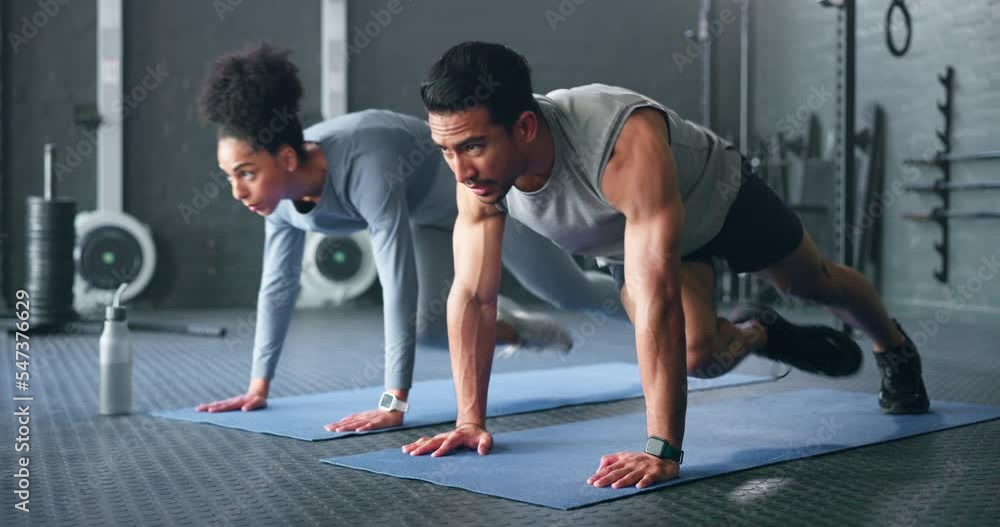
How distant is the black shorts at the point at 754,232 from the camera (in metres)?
2.29

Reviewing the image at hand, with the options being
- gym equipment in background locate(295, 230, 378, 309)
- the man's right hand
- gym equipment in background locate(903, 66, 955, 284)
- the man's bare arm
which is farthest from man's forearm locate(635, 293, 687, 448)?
gym equipment in background locate(295, 230, 378, 309)

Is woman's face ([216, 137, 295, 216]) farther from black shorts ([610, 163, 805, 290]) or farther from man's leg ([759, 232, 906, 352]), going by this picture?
man's leg ([759, 232, 906, 352])

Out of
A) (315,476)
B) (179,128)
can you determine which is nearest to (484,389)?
(315,476)

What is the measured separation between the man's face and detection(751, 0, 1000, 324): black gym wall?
4.02 metres

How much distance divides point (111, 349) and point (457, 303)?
3.56 ft

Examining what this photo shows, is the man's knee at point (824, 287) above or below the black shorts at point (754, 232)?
below

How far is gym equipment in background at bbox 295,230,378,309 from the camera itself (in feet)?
20.9

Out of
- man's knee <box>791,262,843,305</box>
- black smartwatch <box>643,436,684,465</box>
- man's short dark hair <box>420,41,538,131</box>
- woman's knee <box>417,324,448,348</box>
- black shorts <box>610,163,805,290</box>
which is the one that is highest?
man's short dark hair <box>420,41,538,131</box>

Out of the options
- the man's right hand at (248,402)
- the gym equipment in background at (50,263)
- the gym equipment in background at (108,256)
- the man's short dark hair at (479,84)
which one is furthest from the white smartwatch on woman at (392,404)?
the gym equipment in background at (108,256)

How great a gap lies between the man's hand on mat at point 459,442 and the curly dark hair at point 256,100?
75 cm

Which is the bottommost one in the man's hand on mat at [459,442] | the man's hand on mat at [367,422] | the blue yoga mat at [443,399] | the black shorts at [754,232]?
the blue yoga mat at [443,399]

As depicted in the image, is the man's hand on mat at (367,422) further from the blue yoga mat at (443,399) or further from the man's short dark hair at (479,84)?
the man's short dark hair at (479,84)

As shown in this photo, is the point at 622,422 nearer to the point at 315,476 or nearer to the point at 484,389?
the point at 484,389

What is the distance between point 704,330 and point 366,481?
802 millimetres
